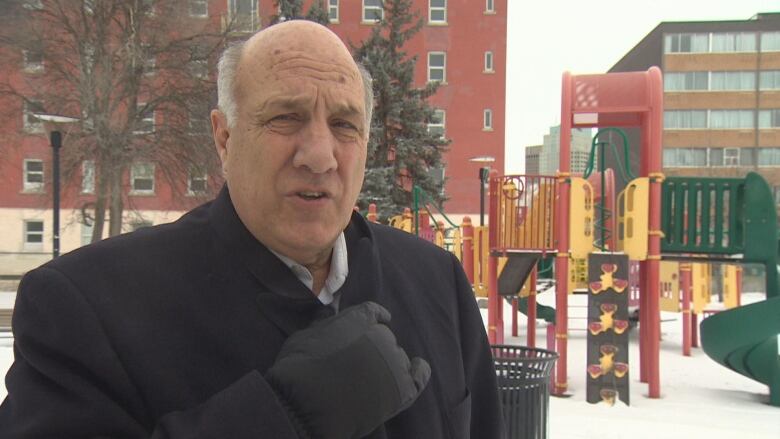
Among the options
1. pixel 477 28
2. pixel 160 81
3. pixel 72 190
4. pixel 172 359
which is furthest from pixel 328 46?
pixel 477 28

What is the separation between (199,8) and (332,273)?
82.3ft

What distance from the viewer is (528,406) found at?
4.01 m

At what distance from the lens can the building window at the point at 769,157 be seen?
Result: 48469 millimetres

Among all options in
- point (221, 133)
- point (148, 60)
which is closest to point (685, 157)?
point (148, 60)

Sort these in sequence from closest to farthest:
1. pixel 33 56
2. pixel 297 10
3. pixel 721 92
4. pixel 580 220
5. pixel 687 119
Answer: pixel 580 220 < pixel 33 56 < pixel 297 10 < pixel 721 92 < pixel 687 119

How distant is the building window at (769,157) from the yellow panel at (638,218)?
48.1 meters

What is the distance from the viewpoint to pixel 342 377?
45.9 inches

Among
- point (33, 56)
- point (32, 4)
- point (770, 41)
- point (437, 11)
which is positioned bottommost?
point (33, 56)

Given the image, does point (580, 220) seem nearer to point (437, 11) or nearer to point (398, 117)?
point (398, 117)

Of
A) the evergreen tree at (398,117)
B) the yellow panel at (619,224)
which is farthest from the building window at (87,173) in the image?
the yellow panel at (619,224)

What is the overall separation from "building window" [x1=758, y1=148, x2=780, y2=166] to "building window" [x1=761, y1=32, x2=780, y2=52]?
7546 millimetres

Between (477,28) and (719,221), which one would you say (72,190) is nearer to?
(477,28)

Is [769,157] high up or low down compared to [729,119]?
down

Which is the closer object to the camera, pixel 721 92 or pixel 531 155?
pixel 531 155
